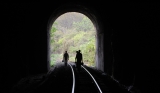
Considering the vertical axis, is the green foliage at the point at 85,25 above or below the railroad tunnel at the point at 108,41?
above

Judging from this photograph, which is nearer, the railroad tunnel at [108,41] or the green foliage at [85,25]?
the railroad tunnel at [108,41]

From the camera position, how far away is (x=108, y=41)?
17.3 metres

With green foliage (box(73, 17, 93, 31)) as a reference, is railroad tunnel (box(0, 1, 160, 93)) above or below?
below

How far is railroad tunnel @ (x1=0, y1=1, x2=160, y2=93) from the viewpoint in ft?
41.3

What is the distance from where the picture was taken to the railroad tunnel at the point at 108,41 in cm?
1259

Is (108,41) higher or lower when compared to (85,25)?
lower

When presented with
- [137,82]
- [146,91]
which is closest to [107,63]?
[137,82]

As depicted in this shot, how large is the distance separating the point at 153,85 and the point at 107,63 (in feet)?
19.1

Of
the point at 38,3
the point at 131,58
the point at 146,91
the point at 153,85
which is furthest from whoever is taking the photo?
the point at 38,3

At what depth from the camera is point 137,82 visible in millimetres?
13445

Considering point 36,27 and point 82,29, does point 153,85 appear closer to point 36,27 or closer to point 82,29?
point 36,27

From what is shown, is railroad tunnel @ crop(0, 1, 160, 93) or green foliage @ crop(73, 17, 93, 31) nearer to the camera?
railroad tunnel @ crop(0, 1, 160, 93)

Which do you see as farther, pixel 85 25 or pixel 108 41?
pixel 85 25

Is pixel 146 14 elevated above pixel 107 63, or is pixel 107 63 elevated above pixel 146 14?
pixel 146 14
